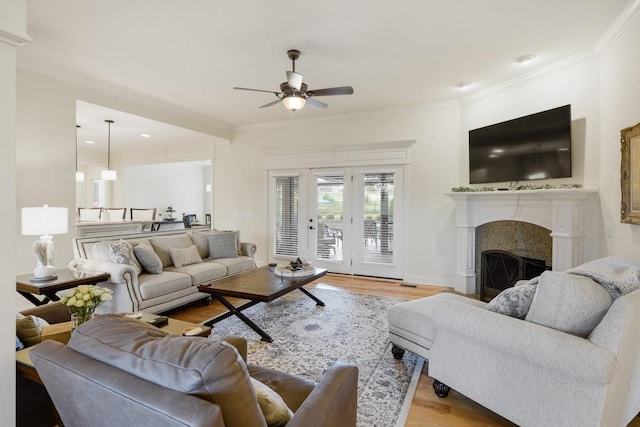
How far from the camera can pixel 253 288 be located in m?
3.33

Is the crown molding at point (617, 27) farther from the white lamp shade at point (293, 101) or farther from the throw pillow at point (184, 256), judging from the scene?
the throw pillow at point (184, 256)

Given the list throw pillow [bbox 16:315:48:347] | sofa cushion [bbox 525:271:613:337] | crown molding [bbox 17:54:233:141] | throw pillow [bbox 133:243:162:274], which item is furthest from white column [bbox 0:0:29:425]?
crown molding [bbox 17:54:233:141]

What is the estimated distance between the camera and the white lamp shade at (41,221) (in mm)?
2846

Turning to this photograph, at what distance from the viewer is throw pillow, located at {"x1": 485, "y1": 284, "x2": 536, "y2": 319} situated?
191 centimetres

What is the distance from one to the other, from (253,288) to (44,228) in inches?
76.0

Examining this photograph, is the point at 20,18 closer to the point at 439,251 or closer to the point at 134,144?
the point at 439,251

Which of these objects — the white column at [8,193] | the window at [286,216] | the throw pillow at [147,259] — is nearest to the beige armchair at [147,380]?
the white column at [8,193]

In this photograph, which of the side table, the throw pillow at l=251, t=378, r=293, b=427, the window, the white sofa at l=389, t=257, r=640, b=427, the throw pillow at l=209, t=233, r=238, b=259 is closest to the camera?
the throw pillow at l=251, t=378, r=293, b=427

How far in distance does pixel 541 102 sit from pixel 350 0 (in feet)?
9.31

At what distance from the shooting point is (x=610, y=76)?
3154 millimetres

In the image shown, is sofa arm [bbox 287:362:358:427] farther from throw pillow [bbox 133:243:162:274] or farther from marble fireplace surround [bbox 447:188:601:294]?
marble fireplace surround [bbox 447:188:601:294]

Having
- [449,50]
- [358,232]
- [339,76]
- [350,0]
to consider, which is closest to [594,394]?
[350,0]

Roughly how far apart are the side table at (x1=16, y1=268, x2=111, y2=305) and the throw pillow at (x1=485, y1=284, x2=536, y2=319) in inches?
140

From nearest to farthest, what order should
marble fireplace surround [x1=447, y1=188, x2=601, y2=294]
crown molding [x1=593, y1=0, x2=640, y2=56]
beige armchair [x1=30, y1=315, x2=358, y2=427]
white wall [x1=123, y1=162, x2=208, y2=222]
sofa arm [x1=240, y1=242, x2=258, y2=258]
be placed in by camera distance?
1. beige armchair [x1=30, y1=315, x2=358, y2=427]
2. crown molding [x1=593, y1=0, x2=640, y2=56]
3. marble fireplace surround [x1=447, y1=188, x2=601, y2=294]
4. sofa arm [x1=240, y1=242, x2=258, y2=258]
5. white wall [x1=123, y1=162, x2=208, y2=222]
